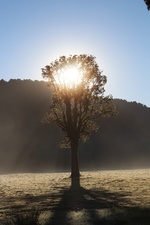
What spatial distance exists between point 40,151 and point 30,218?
130m

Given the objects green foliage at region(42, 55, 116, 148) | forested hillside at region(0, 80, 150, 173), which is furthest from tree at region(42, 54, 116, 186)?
forested hillside at region(0, 80, 150, 173)

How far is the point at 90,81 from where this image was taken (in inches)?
2138

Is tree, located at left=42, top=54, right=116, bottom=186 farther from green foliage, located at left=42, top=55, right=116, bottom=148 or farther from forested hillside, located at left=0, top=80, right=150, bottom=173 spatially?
forested hillside, located at left=0, top=80, right=150, bottom=173

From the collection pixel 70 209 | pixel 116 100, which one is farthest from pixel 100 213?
pixel 116 100

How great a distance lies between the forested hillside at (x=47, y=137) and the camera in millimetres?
142475

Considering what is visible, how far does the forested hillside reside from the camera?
5609 inches

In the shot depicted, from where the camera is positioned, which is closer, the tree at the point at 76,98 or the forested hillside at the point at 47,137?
the tree at the point at 76,98

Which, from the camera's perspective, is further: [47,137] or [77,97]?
[47,137]

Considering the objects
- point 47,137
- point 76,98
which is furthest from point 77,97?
point 47,137

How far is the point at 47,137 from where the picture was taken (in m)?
152

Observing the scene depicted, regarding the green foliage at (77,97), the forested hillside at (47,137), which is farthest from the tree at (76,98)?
the forested hillside at (47,137)

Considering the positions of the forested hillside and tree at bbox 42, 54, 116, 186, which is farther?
the forested hillside

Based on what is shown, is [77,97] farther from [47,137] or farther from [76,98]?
[47,137]

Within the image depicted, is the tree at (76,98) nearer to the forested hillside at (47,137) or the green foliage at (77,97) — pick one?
the green foliage at (77,97)
